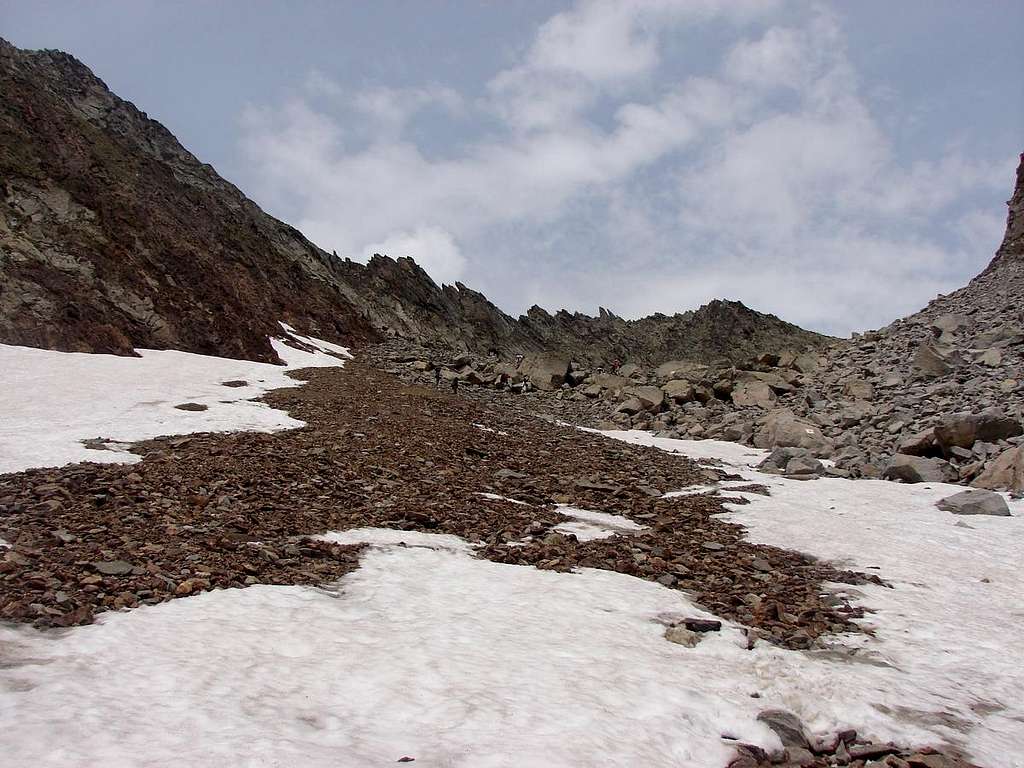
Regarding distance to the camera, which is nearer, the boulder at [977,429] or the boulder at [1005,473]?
the boulder at [1005,473]

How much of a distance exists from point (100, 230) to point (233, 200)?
111 feet

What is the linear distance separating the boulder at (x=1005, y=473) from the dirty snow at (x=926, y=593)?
87 centimetres

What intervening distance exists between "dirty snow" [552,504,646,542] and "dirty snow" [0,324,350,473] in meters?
9.29

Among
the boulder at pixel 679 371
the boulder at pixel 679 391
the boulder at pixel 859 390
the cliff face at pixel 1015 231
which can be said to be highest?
the cliff face at pixel 1015 231

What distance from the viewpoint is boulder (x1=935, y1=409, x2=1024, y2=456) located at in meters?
21.0

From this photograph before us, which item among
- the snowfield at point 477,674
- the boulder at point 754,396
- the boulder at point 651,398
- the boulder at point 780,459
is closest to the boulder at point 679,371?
the boulder at point 754,396

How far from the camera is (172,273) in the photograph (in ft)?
135

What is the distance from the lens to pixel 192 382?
2541 cm

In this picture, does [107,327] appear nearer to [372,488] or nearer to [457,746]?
[372,488]

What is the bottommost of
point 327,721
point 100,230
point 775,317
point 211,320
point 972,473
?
point 327,721

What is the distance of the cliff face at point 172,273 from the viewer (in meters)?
33.5

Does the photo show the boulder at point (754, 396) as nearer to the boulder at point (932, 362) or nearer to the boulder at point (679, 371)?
the boulder at point (679, 371)

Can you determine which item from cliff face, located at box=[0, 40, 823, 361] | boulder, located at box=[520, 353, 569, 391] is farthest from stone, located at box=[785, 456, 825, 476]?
cliff face, located at box=[0, 40, 823, 361]

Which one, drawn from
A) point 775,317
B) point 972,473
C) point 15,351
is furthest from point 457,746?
point 775,317
